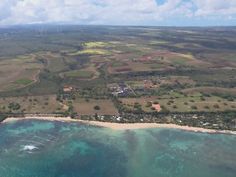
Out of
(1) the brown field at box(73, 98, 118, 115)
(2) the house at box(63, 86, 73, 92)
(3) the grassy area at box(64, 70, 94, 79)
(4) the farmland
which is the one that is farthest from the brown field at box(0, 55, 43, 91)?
(1) the brown field at box(73, 98, 118, 115)

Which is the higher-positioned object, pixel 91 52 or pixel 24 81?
pixel 91 52

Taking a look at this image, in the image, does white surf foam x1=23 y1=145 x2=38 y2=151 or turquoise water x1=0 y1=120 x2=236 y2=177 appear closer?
turquoise water x1=0 y1=120 x2=236 y2=177

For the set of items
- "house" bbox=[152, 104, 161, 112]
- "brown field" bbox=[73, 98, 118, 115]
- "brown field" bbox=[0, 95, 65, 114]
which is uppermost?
"house" bbox=[152, 104, 161, 112]

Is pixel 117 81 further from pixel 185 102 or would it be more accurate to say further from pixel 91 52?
pixel 91 52

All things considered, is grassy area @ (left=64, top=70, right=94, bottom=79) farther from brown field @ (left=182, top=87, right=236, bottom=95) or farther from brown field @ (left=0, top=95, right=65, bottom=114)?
brown field @ (left=182, top=87, right=236, bottom=95)

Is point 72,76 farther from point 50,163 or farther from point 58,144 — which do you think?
point 50,163

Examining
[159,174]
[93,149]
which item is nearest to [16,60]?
[93,149]

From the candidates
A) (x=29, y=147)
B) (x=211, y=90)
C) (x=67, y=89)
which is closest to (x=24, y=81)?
(x=67, y=89)
